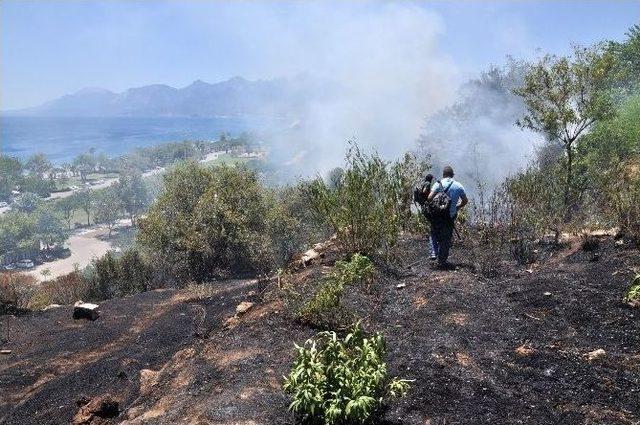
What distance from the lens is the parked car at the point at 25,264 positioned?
289 ft

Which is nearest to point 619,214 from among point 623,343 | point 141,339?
point 623,343

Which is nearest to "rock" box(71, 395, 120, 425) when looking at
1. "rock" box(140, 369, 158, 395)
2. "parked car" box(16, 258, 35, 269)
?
"rock" box(140, 369, 158, 395)

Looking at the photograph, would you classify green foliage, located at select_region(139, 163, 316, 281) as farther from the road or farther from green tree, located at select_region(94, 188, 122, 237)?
green tree, located at select_region(94, 188, 122, 237)

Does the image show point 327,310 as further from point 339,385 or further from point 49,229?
point 49,229

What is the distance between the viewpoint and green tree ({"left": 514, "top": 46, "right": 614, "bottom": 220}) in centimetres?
1332

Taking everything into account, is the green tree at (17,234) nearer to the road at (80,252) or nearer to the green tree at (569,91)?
the road at (80,252)

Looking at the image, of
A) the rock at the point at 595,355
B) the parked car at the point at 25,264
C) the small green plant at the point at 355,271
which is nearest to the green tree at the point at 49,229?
the parked car at the point at 25,264

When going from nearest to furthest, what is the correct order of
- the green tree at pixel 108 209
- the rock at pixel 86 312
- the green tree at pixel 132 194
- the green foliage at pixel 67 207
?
the rock at pixel 86 312 → the green tree at pixel 108 209 → the green foliage at pixel 67 207 → the green tree at pixel 132 194

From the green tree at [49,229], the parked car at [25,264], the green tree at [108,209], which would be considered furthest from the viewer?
Answer: the green tree at [108,209]

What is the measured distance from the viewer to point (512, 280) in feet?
24.5

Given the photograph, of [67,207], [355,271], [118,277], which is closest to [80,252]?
[67,207]

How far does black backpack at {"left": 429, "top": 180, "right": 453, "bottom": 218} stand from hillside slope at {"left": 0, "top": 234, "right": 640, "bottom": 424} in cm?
96

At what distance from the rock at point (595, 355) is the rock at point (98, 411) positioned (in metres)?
5.38

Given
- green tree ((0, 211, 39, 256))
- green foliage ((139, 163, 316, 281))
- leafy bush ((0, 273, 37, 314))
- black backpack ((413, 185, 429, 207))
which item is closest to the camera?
black backpack ((413, 185, 429, 207))
